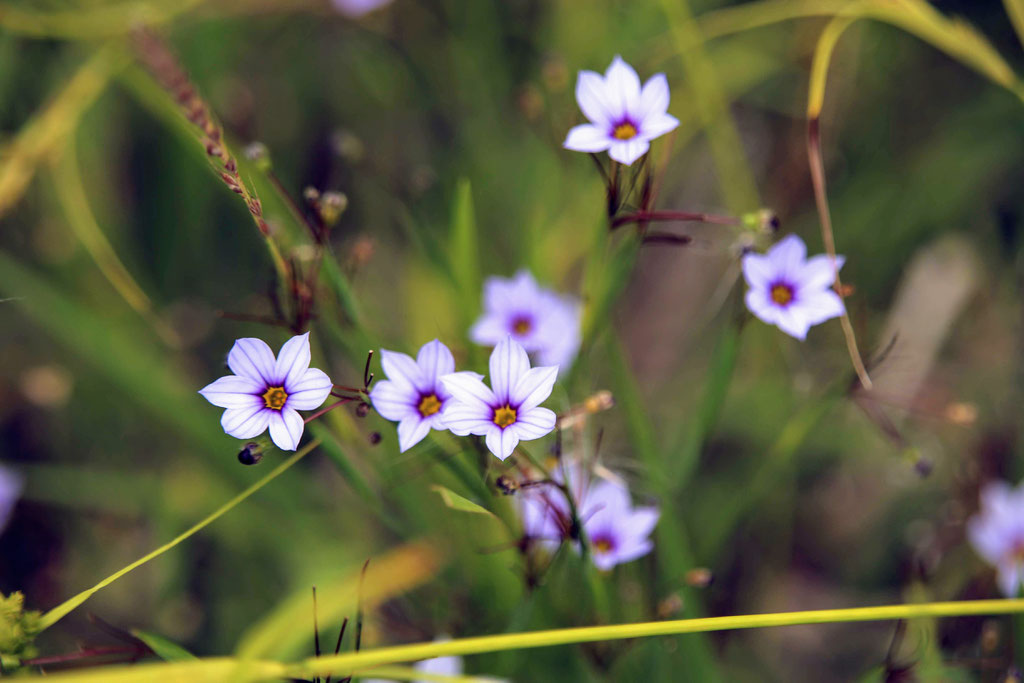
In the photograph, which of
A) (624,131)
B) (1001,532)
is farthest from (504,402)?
(1001,532)

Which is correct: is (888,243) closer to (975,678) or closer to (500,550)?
(975,678)

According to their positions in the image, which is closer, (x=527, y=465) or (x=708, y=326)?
(x=527, y=465)

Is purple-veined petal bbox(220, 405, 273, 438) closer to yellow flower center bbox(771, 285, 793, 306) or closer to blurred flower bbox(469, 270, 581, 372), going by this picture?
blurred flower bbox(469, 270, 581, 372)

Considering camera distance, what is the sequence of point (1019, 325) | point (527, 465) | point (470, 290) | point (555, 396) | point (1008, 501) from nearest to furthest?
1. point (527, 465)
2. point (555, 396)
3. point (470, 290)
4. point (1008, 501)
5. point (1019, 325)

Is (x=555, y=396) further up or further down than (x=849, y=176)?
further down

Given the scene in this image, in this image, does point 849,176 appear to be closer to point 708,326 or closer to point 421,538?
point 708,326

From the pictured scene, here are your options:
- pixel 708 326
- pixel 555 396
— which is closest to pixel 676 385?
pixel 708 326

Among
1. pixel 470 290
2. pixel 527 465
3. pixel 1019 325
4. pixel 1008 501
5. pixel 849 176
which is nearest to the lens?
pixel 527 465

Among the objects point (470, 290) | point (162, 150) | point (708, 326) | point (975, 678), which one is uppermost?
point (162, 150)
